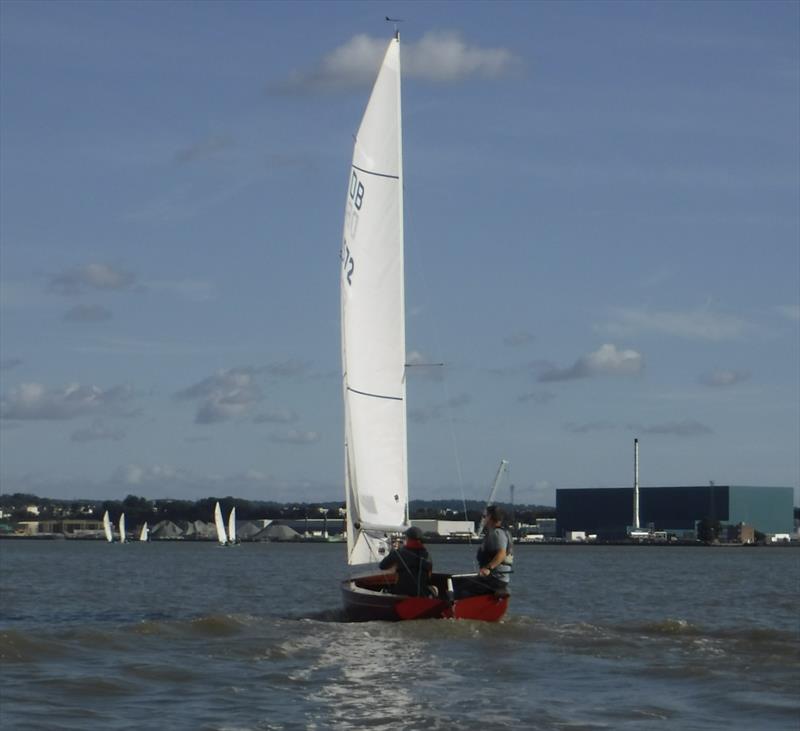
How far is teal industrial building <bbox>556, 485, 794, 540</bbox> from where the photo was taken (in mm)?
144375

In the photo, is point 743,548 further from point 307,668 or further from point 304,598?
point 307,668

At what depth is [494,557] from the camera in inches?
864

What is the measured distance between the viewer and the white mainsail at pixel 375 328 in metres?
25.2

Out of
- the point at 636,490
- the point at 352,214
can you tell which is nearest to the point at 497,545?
the point at 352,214

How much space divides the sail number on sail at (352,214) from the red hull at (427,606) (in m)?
6.05

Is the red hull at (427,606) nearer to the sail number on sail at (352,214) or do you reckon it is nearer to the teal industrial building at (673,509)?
the sail number on sail at (352,214)

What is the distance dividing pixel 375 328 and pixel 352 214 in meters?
2.23

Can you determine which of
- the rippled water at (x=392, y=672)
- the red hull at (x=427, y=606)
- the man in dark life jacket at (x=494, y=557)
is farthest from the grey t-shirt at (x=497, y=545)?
the rippled water at (x=392, y=672)

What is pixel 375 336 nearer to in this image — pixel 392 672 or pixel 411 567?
pixel 411 567

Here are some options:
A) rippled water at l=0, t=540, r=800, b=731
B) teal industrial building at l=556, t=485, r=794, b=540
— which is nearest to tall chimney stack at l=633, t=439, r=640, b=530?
teal industrial building at l=556, t=485, r=794, b=540

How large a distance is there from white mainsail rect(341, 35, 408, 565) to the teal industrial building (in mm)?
121500

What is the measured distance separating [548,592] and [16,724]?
2806cm

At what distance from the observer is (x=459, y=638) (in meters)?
21.1

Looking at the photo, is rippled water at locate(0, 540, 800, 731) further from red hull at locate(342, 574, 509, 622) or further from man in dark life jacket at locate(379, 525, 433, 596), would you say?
man in dark life jacket at locate(379, 525, 433, 596)
